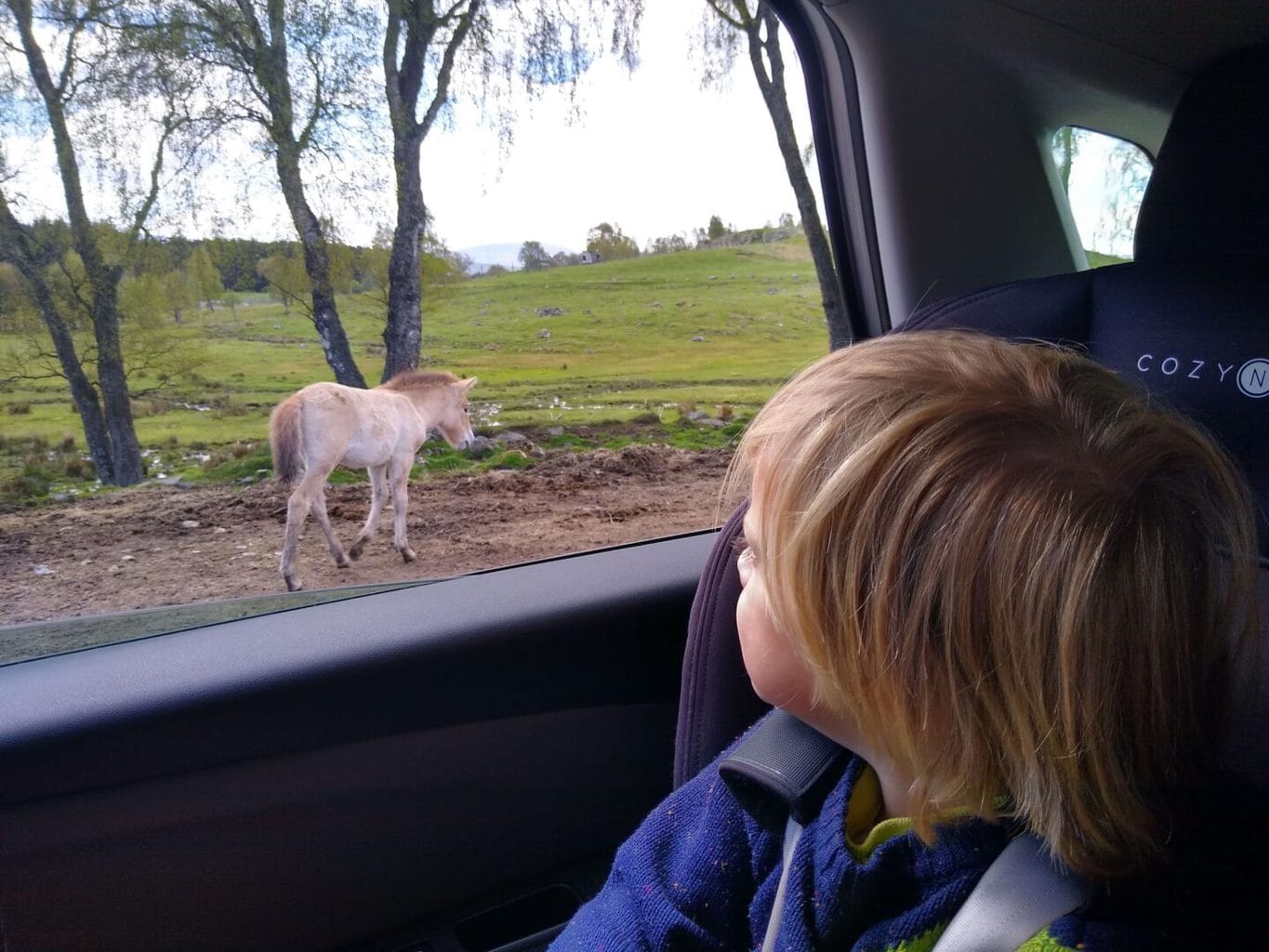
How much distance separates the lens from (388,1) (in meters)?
1.55

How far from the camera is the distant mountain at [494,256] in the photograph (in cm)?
175

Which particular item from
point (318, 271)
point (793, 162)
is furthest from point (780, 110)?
point (318, 271)

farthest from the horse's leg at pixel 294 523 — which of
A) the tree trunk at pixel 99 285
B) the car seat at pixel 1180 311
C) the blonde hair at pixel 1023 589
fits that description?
the blonde hair at pixel 1023 589

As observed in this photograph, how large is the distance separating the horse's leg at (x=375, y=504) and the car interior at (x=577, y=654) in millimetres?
107

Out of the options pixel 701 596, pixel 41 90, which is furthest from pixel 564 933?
pixel 41 90

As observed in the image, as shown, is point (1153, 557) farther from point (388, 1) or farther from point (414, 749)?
point (388, 1)

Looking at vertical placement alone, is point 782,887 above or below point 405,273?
below

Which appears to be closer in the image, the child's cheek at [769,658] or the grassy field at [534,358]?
the child's cheek at [769,658]

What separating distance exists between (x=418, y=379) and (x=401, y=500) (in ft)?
0.79

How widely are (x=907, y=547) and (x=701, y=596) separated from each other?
23.8 inches

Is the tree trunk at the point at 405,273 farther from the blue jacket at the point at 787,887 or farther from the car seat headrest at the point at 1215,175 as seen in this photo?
the car seat headrest at the point at 1215,175

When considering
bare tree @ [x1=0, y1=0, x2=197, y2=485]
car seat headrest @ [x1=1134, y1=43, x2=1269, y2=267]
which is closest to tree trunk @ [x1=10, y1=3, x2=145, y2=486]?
bare tree @ [x1=0, y1=0, x2=197, y2=485]

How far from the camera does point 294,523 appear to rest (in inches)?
67.3

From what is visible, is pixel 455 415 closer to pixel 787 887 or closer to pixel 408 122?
pixel 408 122
